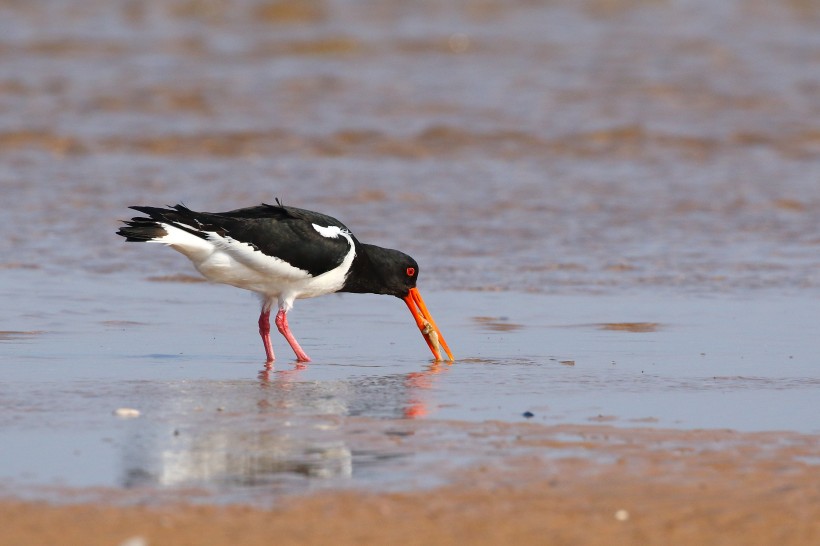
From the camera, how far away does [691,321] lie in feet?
28.9

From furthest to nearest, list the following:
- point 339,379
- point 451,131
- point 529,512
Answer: point 451,131, point 339,379, point 529,512

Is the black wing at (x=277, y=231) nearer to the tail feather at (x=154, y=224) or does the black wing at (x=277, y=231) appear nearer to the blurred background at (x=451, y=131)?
the tail feather at (x=154, y=224)

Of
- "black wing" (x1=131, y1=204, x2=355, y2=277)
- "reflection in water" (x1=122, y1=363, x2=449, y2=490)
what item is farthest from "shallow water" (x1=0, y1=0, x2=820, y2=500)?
"black wing" (x1=131, y1=204, x2=355, y2=277)

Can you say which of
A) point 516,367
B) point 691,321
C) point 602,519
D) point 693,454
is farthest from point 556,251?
point 602,519

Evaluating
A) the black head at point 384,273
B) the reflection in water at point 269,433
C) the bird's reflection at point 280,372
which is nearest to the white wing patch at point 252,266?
the black head at point 384,273

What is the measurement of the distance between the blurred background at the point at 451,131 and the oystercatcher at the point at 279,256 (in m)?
1.33

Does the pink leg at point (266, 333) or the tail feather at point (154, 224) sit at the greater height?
the tail feather at point (154, 224)

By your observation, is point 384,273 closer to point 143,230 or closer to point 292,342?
point 292,342

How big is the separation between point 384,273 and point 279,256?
892mm

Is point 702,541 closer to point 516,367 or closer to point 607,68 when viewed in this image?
point 516,367

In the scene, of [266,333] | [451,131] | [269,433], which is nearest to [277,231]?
[266,333]

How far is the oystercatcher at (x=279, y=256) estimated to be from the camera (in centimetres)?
793

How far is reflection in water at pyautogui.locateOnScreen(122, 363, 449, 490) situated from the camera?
5.11 meters

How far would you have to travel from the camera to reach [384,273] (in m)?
8.78
